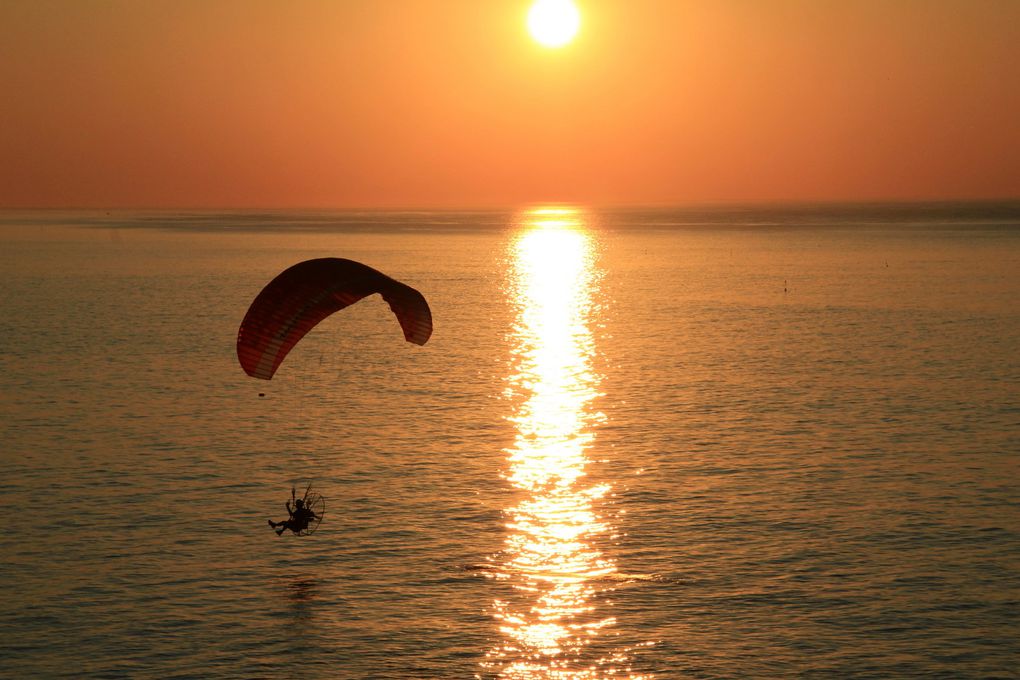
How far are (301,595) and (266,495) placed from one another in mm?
11619

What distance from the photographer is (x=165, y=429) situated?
56625 millimetres

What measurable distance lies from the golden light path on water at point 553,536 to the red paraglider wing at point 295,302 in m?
8.73

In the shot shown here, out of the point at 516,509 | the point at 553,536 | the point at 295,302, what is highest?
the point at 295,302

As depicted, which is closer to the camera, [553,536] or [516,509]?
[553,536]

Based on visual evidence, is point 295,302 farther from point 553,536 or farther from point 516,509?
point 516,509

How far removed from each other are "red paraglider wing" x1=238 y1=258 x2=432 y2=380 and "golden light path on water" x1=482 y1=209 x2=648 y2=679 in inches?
344

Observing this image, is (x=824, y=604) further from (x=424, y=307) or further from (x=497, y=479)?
(x=497, y=479)

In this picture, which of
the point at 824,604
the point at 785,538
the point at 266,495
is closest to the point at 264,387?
the point at 266,495

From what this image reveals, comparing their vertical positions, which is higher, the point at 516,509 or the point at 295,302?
the point at 295,302

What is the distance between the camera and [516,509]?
1699 inches

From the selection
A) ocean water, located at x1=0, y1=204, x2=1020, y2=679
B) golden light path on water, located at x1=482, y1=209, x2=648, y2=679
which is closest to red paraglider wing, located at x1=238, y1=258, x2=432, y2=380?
ocean water, located at x1=0, y1=204, x2=1020, y2=679

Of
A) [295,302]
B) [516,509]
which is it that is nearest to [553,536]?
[516,509]

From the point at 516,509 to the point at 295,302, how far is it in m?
12.4

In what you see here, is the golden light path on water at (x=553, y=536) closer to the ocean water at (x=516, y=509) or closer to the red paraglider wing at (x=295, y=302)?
the ocean water at (x=516, y=509)
